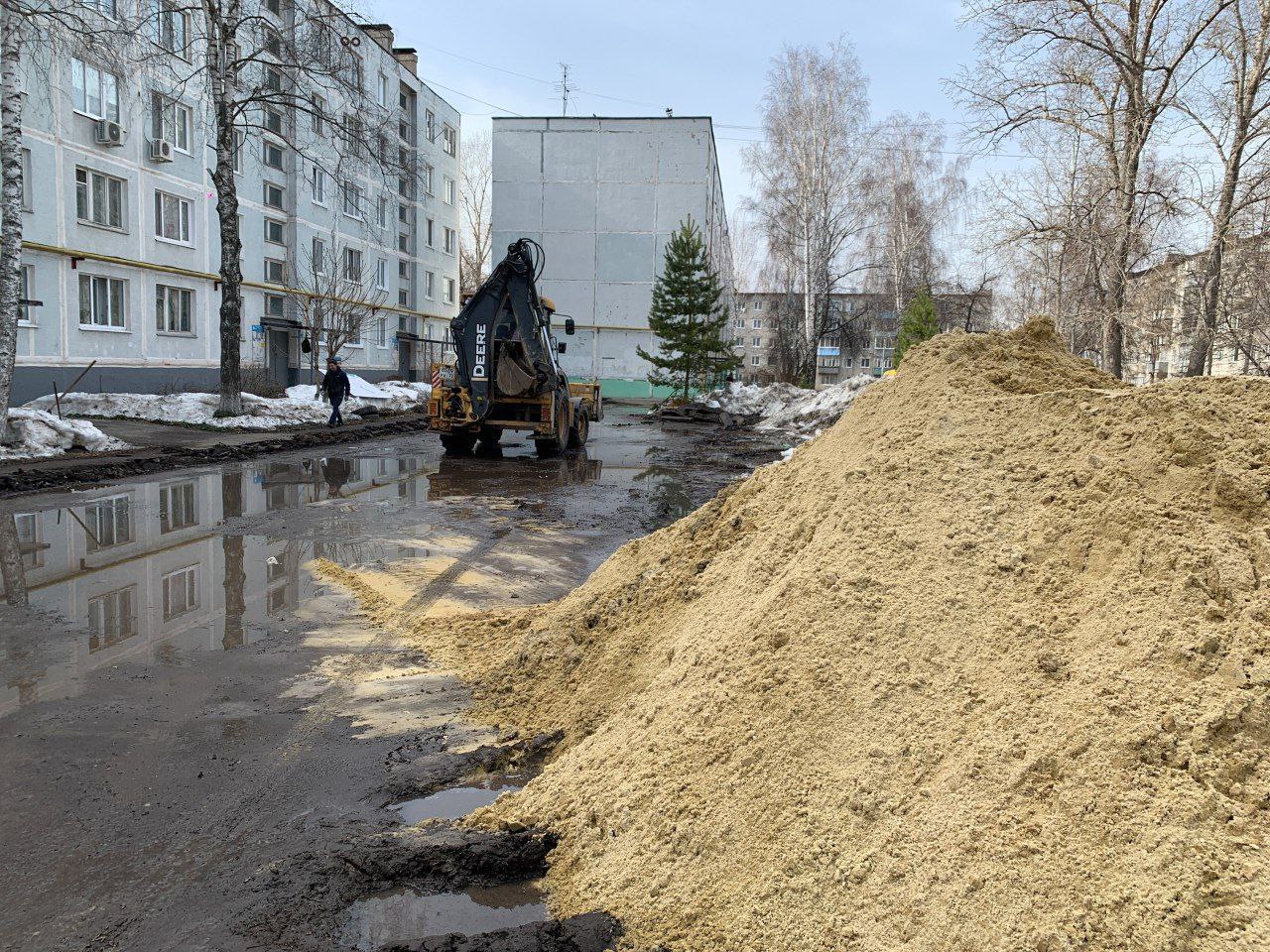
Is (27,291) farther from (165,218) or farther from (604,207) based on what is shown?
(604,207)

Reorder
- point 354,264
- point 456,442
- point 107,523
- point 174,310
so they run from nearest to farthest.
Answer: point 107,523, point 456,442, point 174,310, point 354,264

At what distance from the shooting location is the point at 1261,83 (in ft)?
55.2

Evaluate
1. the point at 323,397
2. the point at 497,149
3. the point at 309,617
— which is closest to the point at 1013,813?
the point at 309,617

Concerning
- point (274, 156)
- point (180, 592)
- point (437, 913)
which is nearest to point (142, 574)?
point (180, 592)

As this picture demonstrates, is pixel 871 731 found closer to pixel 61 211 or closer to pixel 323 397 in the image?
pixel 61 211

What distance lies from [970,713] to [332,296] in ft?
98.8

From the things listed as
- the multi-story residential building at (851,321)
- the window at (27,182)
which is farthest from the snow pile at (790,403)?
the window at (27,182)

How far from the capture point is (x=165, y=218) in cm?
2747

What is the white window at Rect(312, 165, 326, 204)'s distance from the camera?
1435 inches

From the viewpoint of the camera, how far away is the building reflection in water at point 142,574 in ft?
17.5

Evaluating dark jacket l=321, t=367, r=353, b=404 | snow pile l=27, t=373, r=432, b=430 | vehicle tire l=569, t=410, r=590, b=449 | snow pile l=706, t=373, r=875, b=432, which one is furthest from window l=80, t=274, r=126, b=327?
snow pile l=706, t=373, r=875, b=432

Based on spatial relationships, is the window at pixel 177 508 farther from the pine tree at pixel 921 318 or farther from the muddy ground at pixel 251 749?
the pine tree at pixel 921 318

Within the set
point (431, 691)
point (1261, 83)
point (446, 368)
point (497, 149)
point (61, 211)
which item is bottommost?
point (431, 691)

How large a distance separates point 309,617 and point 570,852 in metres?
3.77
